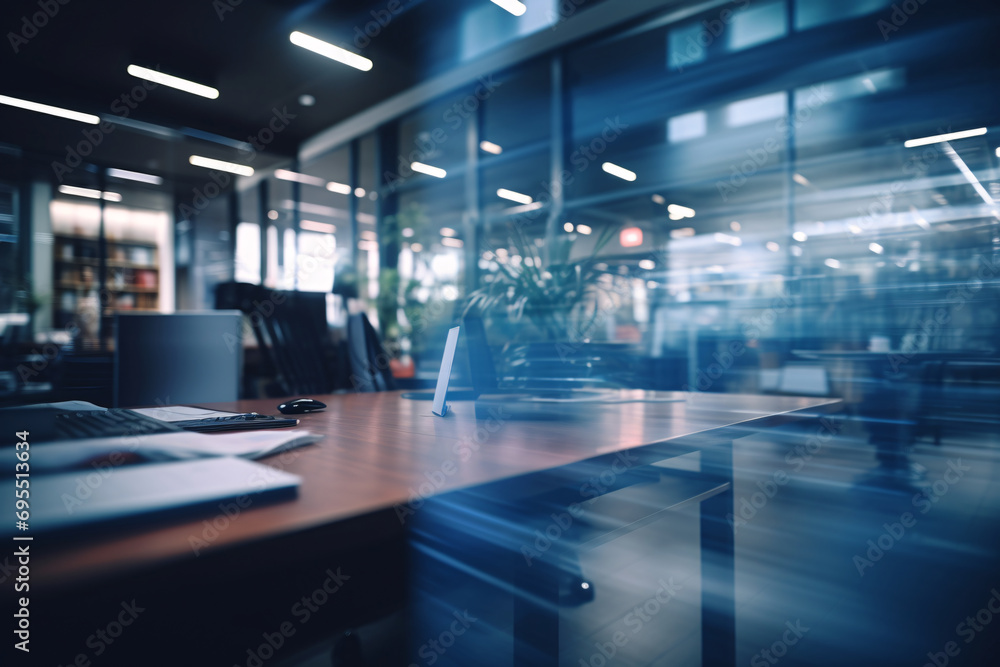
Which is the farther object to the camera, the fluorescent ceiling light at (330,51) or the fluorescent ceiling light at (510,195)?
the fluorescent ceiling light at (510,195)

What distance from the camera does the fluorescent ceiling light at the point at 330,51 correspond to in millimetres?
4566

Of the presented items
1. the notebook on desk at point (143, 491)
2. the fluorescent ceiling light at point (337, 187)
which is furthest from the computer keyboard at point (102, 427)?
the fluorescent ceiling light at point (337, 187)

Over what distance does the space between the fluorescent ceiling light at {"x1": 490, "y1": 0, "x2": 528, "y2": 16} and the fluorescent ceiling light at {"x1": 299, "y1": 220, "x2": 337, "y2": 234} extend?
590 centimetres

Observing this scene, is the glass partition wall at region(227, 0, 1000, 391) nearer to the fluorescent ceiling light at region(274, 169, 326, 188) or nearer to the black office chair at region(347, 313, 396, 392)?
the black office chair at region(347, 313, 396, 392)

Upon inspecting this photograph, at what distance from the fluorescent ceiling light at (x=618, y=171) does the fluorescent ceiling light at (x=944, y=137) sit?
1859 millimetres

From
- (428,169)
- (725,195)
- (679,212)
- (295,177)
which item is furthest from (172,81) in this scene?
(725,195)

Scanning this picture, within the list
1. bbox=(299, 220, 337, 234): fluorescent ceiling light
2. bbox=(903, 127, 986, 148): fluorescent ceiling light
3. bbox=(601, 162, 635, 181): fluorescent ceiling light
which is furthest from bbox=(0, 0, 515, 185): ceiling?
bbox=(903, 127, 986, 148): fluorescent ceiling light

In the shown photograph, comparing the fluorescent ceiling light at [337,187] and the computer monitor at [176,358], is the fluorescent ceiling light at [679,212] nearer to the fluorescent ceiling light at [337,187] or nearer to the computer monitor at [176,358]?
the computer monitor at [176,358]

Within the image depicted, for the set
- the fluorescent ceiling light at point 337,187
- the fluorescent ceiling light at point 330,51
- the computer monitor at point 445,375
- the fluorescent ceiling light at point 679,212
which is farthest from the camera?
the fluorescent ceiling light at point 337,187

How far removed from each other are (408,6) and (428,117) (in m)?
1.72

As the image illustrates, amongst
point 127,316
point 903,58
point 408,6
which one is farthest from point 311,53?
point 903,58

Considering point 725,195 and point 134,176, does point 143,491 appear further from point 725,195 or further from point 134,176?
point 134,176

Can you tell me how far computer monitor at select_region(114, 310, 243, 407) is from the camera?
1.95m

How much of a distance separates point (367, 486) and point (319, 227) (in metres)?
10.1
